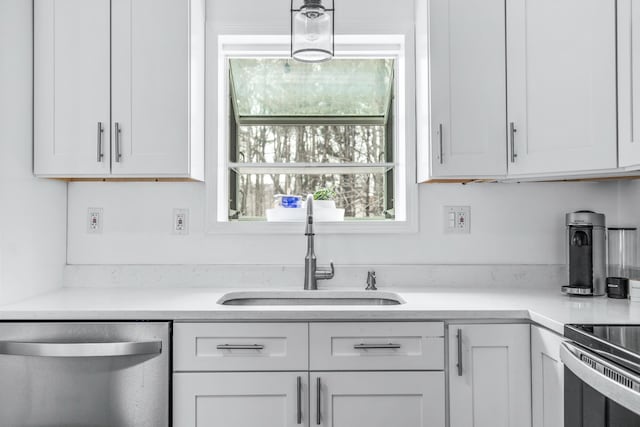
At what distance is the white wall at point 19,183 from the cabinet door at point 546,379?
1915 mm

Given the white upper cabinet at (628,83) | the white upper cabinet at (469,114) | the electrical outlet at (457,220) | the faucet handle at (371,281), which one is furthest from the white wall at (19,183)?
the white upper cabinet at (628,83)

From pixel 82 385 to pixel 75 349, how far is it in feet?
0.45

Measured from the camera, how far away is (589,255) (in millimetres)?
1995

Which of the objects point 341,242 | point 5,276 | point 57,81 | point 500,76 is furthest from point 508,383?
point 57,81

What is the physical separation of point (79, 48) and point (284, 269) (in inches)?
49.9

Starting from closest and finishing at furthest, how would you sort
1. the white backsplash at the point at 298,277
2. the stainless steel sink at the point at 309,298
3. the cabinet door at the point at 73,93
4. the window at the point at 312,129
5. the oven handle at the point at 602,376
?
the oven handle at the point at 602,376
the cabinet door at the point at 73,93
the stainless steel sink at the point at 309,298
the white backsplash at the point at 298,277
the window at the point at 312,129

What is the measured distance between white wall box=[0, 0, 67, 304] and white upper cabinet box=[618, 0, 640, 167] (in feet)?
7.17

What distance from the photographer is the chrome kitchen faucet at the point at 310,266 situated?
2.16 m

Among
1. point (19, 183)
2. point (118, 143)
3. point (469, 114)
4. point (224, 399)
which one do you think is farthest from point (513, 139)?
point (19, 183)

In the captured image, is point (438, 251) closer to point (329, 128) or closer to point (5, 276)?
point (329, 128)

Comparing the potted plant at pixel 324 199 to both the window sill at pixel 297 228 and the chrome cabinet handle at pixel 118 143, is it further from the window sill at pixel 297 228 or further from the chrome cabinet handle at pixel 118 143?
the chrome cabinet handle at pixel 118 143

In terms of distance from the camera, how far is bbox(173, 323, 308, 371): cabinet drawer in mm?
1671

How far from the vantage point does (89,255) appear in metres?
2.28

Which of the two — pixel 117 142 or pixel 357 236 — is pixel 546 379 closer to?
pixel 357 236
